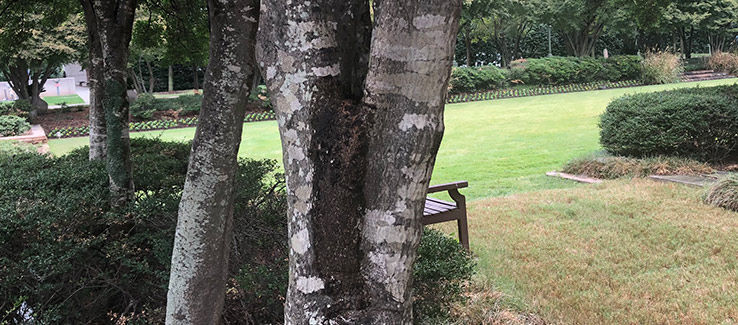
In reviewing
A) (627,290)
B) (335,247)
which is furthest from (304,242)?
(627,290)

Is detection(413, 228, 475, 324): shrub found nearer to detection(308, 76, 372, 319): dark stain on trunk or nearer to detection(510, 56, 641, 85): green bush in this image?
detection(308, 76, 372, 319): dark stain on trunk

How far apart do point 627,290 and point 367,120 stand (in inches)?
131

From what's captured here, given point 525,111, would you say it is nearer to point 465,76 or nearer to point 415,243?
point 465,76

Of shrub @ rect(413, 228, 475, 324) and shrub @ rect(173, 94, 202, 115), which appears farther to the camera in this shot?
shrub @ rect(173, 94, 202, 115)

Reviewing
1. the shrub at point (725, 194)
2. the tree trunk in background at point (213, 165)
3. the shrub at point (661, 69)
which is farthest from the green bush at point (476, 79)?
the tree trunk in background at point (213, 165)

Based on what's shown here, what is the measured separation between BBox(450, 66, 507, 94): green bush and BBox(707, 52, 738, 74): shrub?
41.5 feet

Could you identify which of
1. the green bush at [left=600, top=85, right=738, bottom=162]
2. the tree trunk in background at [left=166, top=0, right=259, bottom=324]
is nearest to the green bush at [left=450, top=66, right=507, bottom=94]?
the green bush at [left=600, top=85, right=738, bottom=162]

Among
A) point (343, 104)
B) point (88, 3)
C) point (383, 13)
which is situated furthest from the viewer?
point (88, 3)

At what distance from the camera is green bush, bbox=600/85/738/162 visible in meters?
7.86

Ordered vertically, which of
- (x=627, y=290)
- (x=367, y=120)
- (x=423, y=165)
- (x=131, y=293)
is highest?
(x=367, y=120)

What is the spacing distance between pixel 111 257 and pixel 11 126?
1438cm

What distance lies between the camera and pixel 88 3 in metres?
5.11

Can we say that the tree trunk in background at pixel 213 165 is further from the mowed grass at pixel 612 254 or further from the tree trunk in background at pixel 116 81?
the mowed grass at pixel 612 254

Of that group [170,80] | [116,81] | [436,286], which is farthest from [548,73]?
[116,81]
